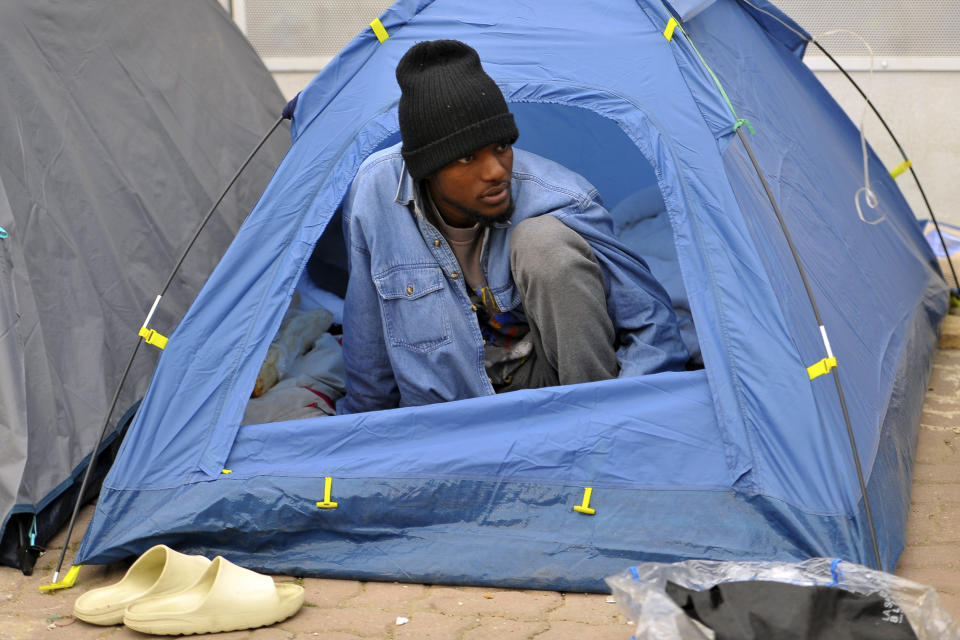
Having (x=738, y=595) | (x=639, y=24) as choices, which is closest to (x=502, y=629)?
(x=738, y=595)

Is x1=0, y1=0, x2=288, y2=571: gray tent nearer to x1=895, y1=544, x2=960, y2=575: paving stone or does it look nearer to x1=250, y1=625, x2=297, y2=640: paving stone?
x1=250, y1=625, x2=297, y2=640: paving stone

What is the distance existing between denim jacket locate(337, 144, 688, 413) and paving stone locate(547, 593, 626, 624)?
51cm

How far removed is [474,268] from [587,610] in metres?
0.80

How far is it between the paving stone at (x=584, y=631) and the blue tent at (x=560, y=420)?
0.46 feet

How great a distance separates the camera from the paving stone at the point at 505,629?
200 centimetres

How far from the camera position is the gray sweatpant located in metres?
2.30

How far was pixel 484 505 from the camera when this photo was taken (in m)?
2.24

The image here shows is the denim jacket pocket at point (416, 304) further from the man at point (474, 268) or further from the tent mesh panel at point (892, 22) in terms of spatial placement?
the tent mesh panel at point (892, 22)

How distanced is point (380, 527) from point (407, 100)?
0.88 meters

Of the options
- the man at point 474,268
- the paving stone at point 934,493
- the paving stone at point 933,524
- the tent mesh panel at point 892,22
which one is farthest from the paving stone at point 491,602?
the tent mesh panel at point 892,22

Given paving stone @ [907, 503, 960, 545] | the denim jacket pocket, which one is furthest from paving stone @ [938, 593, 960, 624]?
the denim jacket pocket

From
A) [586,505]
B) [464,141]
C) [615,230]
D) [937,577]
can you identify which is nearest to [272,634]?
[586,505]

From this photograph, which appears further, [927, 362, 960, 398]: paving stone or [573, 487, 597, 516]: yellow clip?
[927, 362, 960, 398]: paving stone

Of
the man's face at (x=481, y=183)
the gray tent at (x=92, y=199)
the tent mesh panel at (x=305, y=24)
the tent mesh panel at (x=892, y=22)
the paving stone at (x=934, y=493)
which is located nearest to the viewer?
the man's face at (x=481, y=183)
